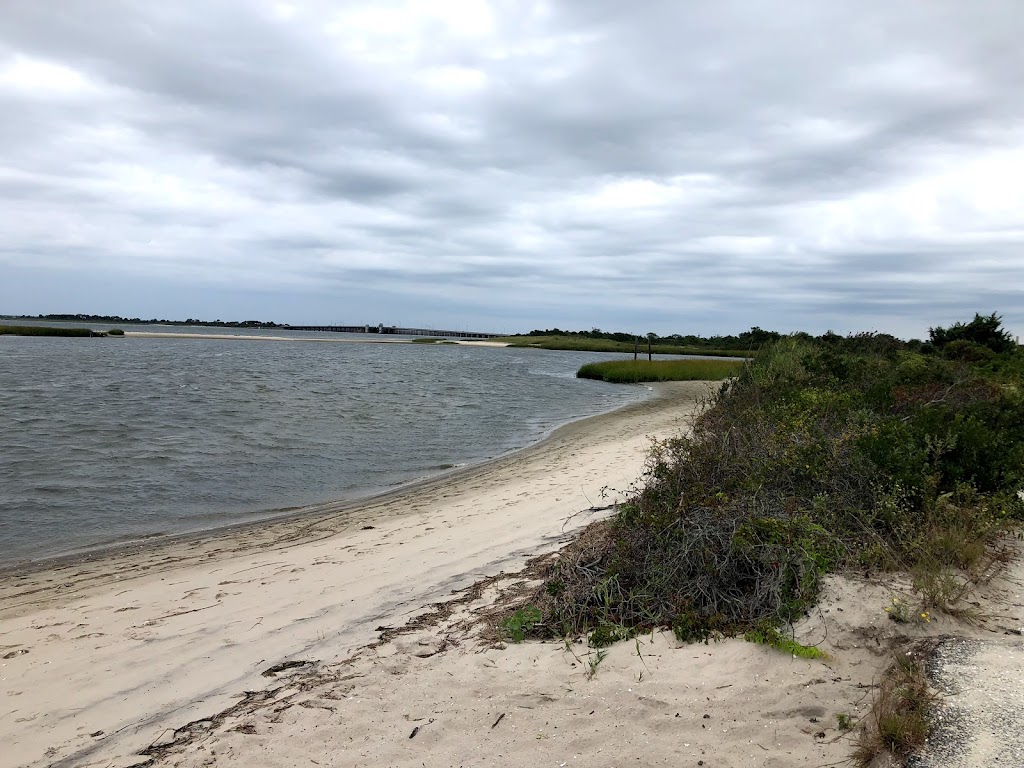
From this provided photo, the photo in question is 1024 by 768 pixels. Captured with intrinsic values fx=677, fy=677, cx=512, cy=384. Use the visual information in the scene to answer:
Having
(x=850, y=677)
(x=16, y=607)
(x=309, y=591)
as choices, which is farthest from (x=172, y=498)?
(x=850, y=677)

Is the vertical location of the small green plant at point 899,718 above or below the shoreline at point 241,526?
above

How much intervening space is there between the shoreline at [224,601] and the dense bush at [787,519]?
5.38 ft

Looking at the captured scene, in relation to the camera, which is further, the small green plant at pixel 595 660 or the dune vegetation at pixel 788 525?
the dune vegetation at pixel 788 525

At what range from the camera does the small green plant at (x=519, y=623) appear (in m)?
4.59

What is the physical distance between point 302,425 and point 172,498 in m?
8.60

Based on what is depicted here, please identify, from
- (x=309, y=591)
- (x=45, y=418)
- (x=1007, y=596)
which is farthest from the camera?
(x=45, y=418)

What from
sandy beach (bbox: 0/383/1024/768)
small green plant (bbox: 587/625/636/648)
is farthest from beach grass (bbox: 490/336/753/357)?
small green plant (bbox: 587/625/636/648)

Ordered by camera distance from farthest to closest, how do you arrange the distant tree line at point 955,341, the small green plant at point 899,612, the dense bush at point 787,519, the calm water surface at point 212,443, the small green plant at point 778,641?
the distant tree line at point 955,341, the calm water surface at point 212,443, the dense bush at point 787,519, the small green plant at point 899,612, the small green plant at point 778,641

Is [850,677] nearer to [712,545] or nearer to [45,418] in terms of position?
[712,545]

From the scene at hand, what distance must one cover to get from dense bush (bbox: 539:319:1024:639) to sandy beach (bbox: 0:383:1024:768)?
0.93ft

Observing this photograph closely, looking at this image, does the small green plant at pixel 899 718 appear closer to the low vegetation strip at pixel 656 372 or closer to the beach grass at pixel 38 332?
the low vegetation strip at pixel 656 372

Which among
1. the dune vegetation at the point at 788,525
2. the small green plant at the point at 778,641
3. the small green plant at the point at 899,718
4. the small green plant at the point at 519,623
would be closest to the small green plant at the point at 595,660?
the dune vegetation at the point at 788,525

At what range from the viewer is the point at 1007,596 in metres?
4.30

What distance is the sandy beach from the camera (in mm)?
3490
